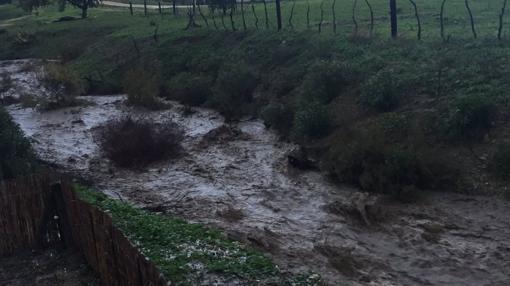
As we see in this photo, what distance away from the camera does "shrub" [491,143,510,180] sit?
1524cm

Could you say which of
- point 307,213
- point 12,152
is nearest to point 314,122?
point 307,213

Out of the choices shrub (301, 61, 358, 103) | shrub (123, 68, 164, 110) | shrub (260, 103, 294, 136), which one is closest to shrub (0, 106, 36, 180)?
shrub (260, 103, 294, 136)

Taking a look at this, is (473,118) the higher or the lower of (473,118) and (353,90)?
the lower

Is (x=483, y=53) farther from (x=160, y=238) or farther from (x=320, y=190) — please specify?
(x=160, y=238)

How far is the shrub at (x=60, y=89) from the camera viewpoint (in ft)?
92.9

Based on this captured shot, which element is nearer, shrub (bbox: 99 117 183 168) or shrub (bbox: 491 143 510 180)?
shrub (bbox: 491 143 510 180)

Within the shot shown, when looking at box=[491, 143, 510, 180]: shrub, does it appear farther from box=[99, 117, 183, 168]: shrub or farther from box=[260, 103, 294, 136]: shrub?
box=[99, 117, 183, 168]: shrub

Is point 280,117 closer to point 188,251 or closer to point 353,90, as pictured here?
point 353,90

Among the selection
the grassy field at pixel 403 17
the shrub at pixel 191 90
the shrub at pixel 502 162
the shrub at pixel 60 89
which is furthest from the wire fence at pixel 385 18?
the shrub at pixel 60 89

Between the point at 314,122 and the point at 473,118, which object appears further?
the point at 314,122

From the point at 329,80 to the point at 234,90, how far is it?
489cm

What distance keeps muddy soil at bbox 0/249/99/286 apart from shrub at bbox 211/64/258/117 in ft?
44.4

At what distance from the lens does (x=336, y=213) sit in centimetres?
1512

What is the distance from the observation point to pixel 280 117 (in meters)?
21.9
